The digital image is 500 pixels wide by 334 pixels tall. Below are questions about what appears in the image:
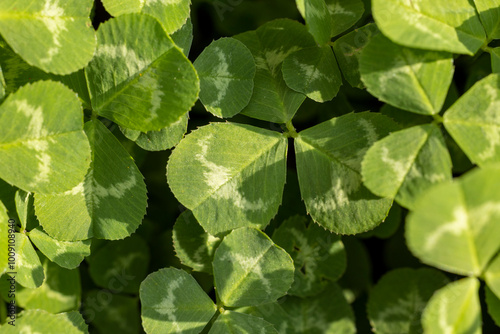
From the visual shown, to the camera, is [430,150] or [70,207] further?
[70,207]

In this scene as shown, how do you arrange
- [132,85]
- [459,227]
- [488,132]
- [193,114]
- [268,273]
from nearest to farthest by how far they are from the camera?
[459,227] → [488,132] → [132,85] → [268,273] → [193,114]

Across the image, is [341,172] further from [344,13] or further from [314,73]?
[344,13]

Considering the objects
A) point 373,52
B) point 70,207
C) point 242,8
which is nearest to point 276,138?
point 373,52

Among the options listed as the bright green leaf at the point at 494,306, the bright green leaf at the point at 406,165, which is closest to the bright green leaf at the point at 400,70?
the bright green leaf at the point at 406,165

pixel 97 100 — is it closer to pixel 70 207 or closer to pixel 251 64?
pixel 70 207

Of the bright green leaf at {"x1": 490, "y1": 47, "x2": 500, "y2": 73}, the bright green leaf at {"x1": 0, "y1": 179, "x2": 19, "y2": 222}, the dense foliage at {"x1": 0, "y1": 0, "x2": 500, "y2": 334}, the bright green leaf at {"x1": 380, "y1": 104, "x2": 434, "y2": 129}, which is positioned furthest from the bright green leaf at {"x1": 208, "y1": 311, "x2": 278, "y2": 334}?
the bright green leaf at {"x1": 490, "y1": 47, "x2": 500, "y2": 73}

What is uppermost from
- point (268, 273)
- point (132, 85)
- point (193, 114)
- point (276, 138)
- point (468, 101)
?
point (132, 85)

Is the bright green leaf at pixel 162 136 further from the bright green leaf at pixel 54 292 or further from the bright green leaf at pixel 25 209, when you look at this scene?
the bright green leaf at pixel 54 292
